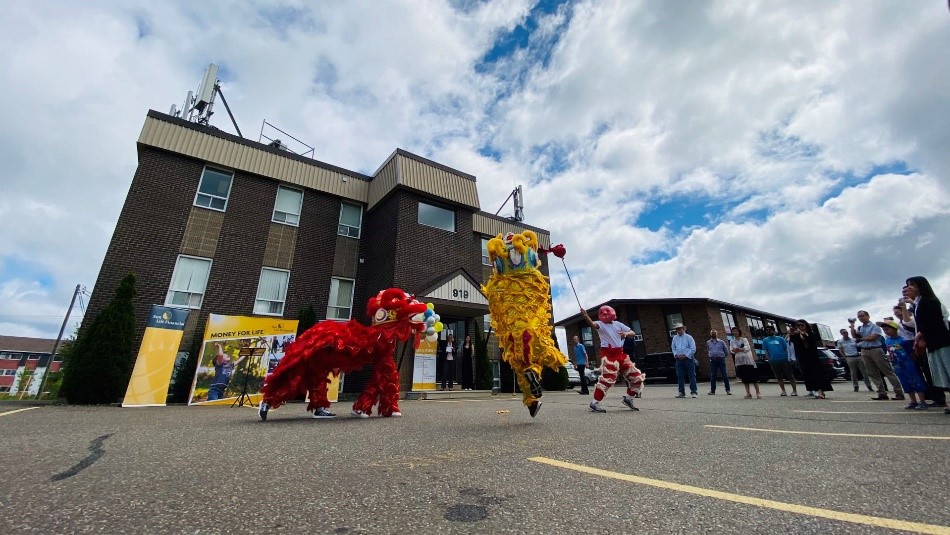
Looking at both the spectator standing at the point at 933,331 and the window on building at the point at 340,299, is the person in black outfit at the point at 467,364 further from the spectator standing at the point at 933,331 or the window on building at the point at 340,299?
the spectator standing at the point at 933,331

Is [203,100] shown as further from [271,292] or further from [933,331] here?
[933,331]

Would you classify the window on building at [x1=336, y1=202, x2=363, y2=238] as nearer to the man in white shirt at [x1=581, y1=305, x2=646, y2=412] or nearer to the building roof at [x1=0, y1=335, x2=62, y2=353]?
the man in white shirt at [x1=581, y1=305, x2=646, y2=412]

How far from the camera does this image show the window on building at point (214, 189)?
39.7 feet

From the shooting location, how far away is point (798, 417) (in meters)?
4.63

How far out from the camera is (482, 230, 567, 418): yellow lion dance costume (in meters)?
4.79

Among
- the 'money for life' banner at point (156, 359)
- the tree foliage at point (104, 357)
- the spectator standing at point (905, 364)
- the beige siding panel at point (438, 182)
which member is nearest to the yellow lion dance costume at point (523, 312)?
the spectator standing at point (905, 364)

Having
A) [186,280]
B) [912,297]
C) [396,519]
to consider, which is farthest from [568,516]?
[186,280]

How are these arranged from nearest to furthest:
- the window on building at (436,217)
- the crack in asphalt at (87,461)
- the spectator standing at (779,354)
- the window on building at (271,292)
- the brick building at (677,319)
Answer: the crack in asphalt at (87,461) → the spectator standing at (779,354) → the window on building at (271,292) → the window on building at (436,217) → the brick building at (677,319)

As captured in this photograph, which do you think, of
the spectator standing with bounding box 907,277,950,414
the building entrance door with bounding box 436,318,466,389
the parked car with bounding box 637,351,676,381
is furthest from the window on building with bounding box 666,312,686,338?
the spectator standing with bounding box 907,277,950,414

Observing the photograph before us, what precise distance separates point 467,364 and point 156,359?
27.7 feet

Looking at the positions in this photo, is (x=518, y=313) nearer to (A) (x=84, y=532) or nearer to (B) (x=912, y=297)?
(A) (x=84, y=532)

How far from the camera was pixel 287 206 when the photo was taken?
13.6 metres

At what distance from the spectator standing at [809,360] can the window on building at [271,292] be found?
13.9 meters

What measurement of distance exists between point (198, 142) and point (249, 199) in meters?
2.22
